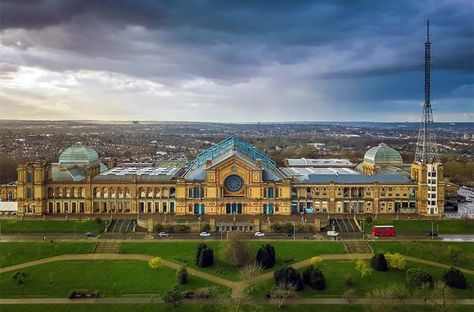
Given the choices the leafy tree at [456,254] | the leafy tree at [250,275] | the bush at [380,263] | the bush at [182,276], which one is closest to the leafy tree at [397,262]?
the bush at [380,263]

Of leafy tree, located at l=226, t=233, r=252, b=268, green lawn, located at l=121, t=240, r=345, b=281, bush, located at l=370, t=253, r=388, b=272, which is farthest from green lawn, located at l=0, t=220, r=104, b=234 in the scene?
bush, located at l=370, t=253, r=388, b=272

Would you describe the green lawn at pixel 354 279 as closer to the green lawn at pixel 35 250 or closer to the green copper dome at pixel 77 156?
the green lawn at pixel 35 250

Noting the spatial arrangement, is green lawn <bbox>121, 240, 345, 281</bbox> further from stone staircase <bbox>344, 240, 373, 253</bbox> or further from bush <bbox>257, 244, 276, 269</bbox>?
bush <bbox>257, 244, 276, 269</bbox>

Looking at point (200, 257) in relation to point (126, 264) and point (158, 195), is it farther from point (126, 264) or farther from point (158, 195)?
point (158, 195)

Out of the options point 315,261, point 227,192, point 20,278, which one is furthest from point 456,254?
point 20,278

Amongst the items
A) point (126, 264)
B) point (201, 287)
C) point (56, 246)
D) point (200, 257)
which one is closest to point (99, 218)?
point (56, 246)
